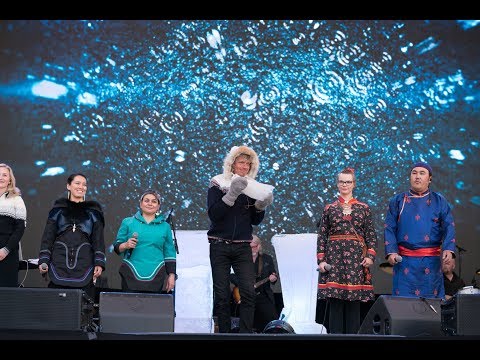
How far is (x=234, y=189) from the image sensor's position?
480cm

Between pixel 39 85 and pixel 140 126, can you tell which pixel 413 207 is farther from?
pixel 39 85

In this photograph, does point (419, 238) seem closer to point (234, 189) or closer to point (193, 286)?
point (234, 189)

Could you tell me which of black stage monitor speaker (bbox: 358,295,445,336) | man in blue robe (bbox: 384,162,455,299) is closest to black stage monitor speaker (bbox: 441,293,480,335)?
black stage monitor speaker (bbox: 358,295,445,336)

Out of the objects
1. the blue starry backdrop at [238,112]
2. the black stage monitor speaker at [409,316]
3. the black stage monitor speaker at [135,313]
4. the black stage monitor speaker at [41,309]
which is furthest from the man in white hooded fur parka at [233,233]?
the blue starry backdrop at [238,112]

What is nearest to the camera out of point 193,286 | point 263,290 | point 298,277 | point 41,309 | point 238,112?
point 41,309

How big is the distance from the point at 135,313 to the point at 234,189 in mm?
1123

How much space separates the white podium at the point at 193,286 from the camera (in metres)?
5.89

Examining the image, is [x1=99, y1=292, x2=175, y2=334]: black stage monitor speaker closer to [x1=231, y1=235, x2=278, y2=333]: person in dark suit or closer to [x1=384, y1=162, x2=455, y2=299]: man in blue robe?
[x1=384, y1=162, x2=455, y2=299]: man in blue robe

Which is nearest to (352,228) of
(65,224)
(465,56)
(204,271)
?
(204,271)

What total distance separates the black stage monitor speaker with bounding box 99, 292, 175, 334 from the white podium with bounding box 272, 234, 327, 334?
181 centimetres

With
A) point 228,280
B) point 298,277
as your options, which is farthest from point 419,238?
point 228,280

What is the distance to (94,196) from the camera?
270 inches

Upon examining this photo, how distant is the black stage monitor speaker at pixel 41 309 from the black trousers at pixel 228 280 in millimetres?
1238
